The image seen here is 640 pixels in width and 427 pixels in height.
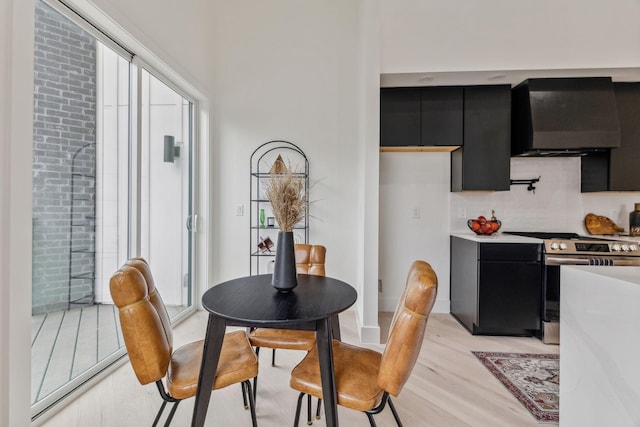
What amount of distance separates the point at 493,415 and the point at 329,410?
1.13 m

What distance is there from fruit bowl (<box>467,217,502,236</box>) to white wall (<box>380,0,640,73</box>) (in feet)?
4.60

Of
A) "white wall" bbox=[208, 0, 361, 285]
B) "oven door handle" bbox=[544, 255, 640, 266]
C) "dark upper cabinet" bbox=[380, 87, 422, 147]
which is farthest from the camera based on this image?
"white wall" bbox=[208, 0, 361, 285]

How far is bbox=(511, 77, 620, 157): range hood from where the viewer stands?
268 centimetres

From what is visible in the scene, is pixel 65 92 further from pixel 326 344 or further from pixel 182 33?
pixel 326 344

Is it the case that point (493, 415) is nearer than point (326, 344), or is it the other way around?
point (326, 344)

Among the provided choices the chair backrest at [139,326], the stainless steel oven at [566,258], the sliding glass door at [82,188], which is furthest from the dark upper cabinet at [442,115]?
the chair backrest at [139,326]

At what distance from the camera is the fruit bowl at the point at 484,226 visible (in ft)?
9.64

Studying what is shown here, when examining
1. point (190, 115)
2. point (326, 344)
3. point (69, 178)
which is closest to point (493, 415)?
point (326, 344)

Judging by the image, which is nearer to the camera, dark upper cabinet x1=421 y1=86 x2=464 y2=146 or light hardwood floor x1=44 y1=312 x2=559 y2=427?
light hardwood floor x1=44 y1=312 x2=559 y2=427

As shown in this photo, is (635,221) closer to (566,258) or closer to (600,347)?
(566,258)

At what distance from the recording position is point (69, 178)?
1.81 metres

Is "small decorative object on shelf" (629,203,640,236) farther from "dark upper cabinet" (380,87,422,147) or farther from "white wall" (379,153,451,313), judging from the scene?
"dark upper cabinet" (380,87,422,147)

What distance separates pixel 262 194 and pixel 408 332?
2520 millimetres

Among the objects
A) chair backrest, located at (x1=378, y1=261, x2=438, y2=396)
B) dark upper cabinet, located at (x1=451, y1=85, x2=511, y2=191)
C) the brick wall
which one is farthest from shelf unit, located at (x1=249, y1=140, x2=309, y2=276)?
chair backrest, located at (x1=378, y1=261, x2=438, y2=396)
